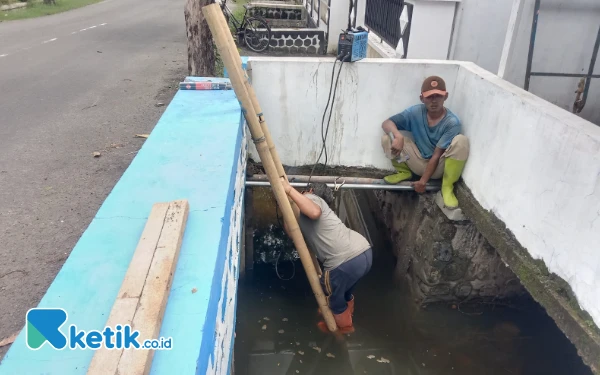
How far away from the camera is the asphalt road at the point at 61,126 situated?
3713mm

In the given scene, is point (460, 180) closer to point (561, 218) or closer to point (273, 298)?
point (561, 218)

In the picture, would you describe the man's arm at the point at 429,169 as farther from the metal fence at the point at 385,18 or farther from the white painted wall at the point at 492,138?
the metal fence at the point at 385,18

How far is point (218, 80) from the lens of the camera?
477cm

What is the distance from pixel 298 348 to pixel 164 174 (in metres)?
2.60

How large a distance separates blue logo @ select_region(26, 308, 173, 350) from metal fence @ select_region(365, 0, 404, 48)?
20.2ft

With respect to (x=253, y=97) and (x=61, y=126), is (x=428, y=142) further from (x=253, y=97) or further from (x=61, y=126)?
(x=61, y=126)

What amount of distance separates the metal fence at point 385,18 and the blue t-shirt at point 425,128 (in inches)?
96.8

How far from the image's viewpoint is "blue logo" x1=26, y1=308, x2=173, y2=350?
148 cm

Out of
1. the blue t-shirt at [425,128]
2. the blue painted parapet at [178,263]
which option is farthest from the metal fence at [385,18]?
the blue painted parapet at [178,263]

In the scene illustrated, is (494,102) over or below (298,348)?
over

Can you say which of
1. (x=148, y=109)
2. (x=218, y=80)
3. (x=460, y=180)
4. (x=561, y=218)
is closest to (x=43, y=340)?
(x=561, y=218)

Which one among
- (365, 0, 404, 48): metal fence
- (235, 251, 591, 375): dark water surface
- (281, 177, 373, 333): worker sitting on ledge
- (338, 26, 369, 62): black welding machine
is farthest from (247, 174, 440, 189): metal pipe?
(365, 0, 404, 48): metal fence

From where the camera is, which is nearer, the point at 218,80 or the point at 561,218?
the point at 561,218

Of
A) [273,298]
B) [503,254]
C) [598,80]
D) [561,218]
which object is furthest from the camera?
[598,80]
